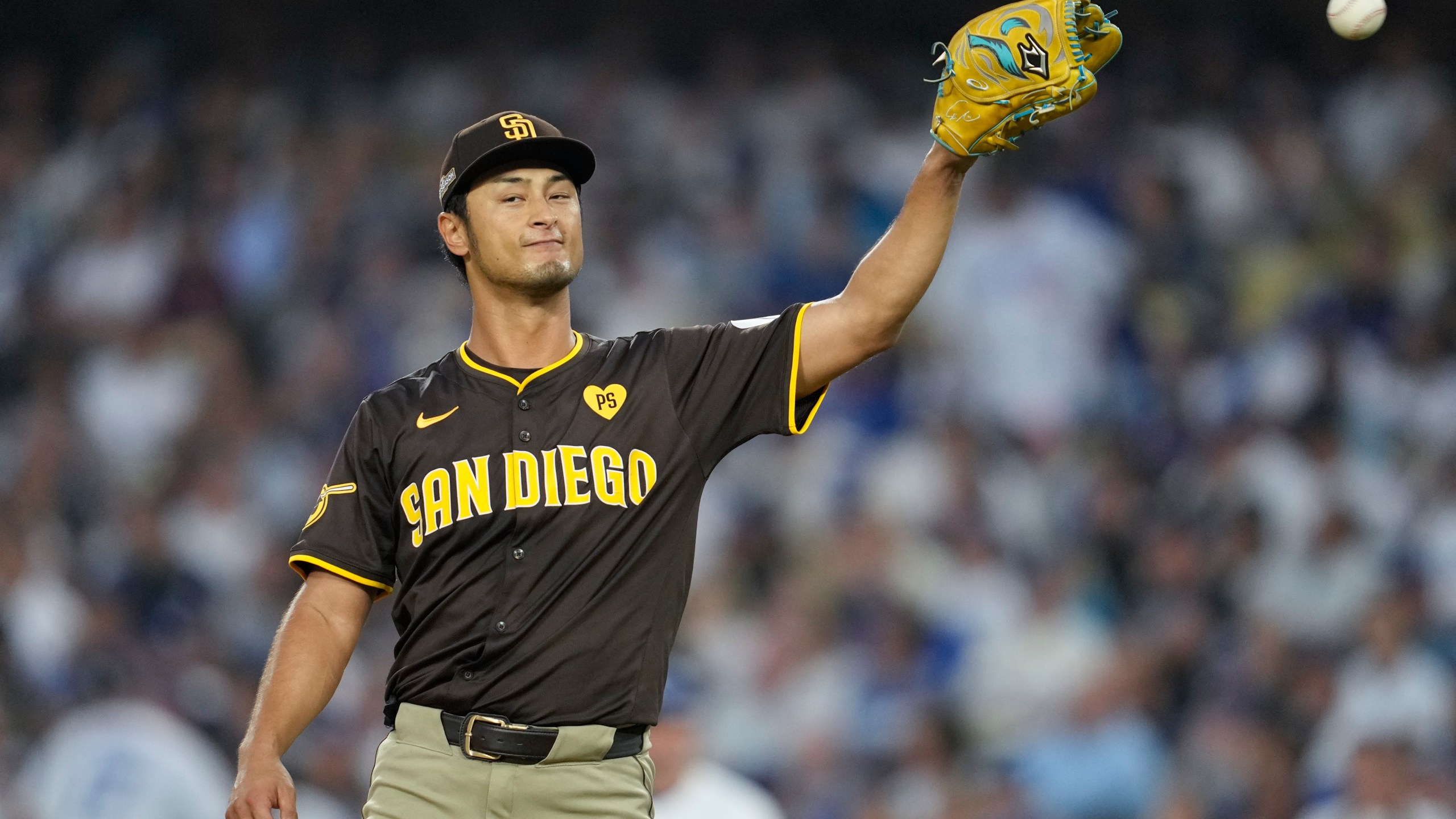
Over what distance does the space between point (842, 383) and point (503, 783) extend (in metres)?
4.58

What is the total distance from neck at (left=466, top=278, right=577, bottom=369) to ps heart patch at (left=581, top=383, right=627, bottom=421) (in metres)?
0.12

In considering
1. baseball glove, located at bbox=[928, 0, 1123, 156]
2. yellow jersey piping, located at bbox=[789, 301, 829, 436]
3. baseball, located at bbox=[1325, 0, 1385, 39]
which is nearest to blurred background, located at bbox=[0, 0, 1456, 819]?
yellow jersey piping, located at bbox=[789, 301, 829, 436]

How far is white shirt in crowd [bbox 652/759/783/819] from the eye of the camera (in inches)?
176

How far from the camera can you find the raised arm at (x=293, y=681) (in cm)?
256

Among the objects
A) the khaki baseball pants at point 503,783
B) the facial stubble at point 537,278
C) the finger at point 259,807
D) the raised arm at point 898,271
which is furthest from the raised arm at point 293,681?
the raised arm at point 898,271

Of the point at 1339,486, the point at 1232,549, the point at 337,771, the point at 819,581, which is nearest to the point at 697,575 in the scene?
the point at 819,581

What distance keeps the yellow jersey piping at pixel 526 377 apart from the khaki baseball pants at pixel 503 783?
59cm

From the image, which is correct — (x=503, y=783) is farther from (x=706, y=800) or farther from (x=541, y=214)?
(x=706, y=800)

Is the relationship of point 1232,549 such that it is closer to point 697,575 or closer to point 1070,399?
point 1070,399

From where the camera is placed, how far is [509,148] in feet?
9.37

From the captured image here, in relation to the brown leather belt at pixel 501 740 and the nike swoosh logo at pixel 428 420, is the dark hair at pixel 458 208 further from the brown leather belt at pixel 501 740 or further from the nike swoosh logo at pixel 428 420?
the brown leather belt at pixel 501 740

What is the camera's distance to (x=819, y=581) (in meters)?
6.41

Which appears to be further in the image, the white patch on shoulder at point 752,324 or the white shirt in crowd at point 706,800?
the white shirt in crowd at point 706,800

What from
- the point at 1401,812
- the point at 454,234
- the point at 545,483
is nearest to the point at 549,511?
the point at 545,483
